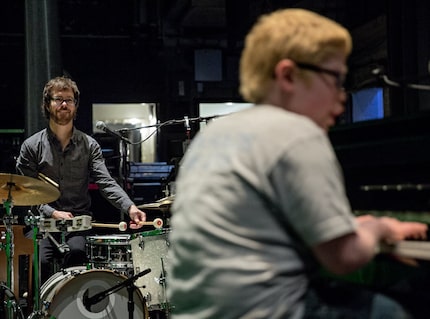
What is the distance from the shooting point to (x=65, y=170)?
5219mm

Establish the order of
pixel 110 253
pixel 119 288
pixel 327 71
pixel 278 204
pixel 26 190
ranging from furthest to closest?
pixel 110 253 → pixel 119 288 → pixel 26 190 → pixel 327 71 → pixel 278 204

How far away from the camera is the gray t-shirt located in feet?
5.54

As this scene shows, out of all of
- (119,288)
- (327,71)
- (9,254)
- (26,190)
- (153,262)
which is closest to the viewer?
(327,71)

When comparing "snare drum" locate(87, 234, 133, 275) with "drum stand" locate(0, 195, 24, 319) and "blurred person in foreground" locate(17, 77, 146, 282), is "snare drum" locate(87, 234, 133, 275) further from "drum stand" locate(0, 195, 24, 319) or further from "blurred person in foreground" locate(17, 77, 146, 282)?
"drum stand" locate(0, 195, 24, 319)

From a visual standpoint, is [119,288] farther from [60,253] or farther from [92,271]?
[60,253]

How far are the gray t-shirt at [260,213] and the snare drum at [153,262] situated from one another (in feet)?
12.1

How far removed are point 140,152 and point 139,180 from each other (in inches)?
142

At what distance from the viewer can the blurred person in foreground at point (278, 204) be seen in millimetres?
1699

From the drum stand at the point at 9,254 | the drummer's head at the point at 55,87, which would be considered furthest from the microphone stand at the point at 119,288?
the drummer's head at the point at 55,87

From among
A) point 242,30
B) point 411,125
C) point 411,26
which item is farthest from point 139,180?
point 411,125

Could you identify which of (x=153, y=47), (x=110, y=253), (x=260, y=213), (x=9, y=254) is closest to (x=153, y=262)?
(x=110, y=253)

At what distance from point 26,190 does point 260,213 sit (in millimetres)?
2949

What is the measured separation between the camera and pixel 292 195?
67.1 inches

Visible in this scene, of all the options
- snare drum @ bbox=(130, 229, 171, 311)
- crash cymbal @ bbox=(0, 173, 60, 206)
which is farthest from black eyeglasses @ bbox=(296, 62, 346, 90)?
snare drum @ bbox=(130, 229, 171, 311)
